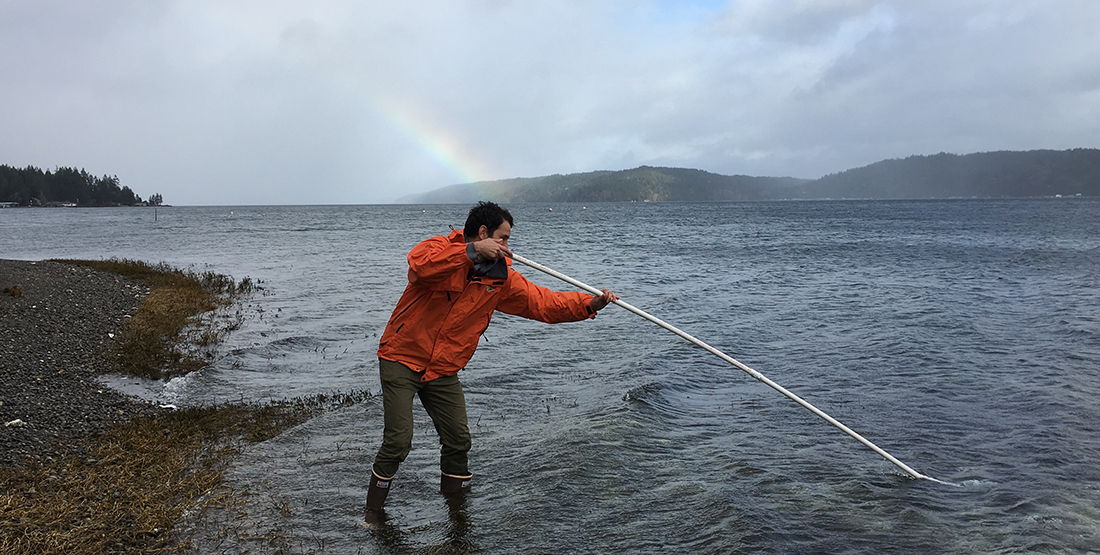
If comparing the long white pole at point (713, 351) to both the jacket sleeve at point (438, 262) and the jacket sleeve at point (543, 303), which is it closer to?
the jacket sleeve at point (543, 303)

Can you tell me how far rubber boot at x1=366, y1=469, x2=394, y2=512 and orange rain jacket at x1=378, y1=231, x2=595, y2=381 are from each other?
115cm

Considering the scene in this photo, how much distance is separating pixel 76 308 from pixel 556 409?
42.0ft

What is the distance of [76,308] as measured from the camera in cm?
1620

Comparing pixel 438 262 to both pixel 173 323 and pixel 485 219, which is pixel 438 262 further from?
pixel 173 323

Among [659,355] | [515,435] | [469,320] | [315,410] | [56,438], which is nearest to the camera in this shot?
[469,320]

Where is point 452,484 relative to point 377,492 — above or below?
below

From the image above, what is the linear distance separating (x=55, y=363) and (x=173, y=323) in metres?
5.10

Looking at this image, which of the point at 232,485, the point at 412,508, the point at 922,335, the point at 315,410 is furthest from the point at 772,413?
the point at 922,335

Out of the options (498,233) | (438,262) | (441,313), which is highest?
(498,233)

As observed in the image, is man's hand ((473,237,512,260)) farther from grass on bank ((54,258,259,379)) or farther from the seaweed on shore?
grass on bank ((54,258,259,379))

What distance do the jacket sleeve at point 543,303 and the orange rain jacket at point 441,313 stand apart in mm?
13

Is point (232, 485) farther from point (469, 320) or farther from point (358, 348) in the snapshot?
point (358, 348)

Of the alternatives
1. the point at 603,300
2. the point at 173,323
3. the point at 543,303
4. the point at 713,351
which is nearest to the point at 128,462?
the point at 543,303

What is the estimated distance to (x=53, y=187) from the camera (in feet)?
591
